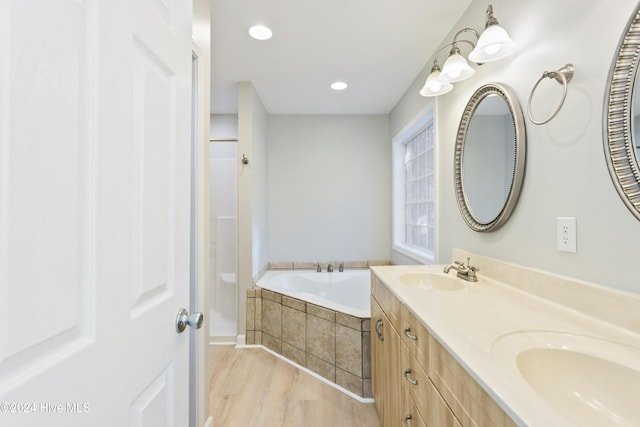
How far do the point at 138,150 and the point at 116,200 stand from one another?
0.14 meters

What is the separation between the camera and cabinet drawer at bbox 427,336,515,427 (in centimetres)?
59

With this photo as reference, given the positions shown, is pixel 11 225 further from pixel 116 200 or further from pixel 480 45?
pixel 480 45

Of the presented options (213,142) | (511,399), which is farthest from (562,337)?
(213,142)

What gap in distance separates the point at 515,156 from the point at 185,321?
1.47 metres

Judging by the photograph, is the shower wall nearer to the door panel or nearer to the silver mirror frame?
the silver mirror frame

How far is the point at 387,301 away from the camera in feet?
4.86

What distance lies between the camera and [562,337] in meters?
0.79

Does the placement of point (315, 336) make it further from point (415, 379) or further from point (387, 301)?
point (415, 379)

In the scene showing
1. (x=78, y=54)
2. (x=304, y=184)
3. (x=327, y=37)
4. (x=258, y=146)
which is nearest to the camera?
(x=78, y=54)

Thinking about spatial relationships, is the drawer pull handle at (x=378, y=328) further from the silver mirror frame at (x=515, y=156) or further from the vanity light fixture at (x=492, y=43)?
the vanity light fixture at (x=492, y=43)

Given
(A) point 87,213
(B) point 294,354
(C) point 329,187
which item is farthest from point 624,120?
(C) point 329,187

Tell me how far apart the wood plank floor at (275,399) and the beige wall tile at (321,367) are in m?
0.06

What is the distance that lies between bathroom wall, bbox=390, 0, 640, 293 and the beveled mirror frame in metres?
0.04

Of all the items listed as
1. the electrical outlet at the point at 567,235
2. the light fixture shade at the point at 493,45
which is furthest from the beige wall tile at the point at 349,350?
the light fixture shade at the point at 493,45
